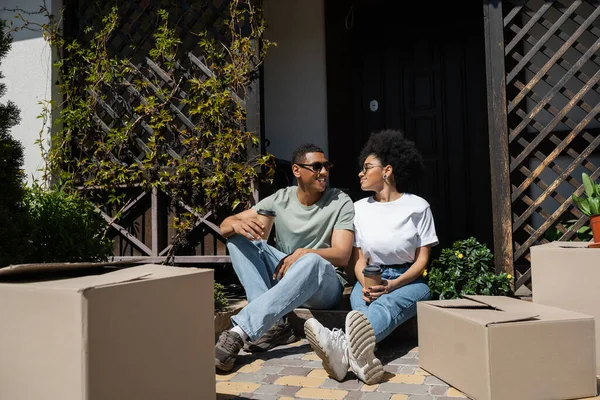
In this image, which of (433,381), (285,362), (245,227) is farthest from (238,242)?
(433,381)

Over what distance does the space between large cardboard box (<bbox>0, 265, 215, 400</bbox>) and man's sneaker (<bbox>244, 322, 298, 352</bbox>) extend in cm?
135

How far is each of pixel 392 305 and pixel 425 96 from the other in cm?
264

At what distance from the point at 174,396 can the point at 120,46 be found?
3642mm

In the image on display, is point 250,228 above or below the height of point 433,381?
above

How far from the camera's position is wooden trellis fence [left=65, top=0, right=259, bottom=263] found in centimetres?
421

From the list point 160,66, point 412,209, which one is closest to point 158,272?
point 412,209

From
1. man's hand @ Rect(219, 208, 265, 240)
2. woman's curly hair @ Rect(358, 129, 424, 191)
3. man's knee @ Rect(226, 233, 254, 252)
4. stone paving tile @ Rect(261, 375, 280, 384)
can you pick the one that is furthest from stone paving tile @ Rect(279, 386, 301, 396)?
woman's curly hair @ Rect(358, 129, 424, 191)

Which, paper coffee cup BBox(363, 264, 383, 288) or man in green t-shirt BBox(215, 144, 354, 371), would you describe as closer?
man in green t-shirt BBox(215, 144, 354, 371)

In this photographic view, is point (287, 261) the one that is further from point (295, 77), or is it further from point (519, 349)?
point (295, 77)

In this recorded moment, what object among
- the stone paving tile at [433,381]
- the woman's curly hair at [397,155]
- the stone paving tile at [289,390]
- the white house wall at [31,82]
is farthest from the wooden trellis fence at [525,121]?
the white house wall at [31,82]

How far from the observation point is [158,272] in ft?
5.21

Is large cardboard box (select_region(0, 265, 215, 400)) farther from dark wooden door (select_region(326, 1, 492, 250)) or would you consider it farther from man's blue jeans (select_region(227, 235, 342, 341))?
dark wooden door (select_region(326, 1, 492, 250))

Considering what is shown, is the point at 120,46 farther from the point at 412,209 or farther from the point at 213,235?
the point at 412,209

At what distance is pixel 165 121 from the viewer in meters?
4.24
